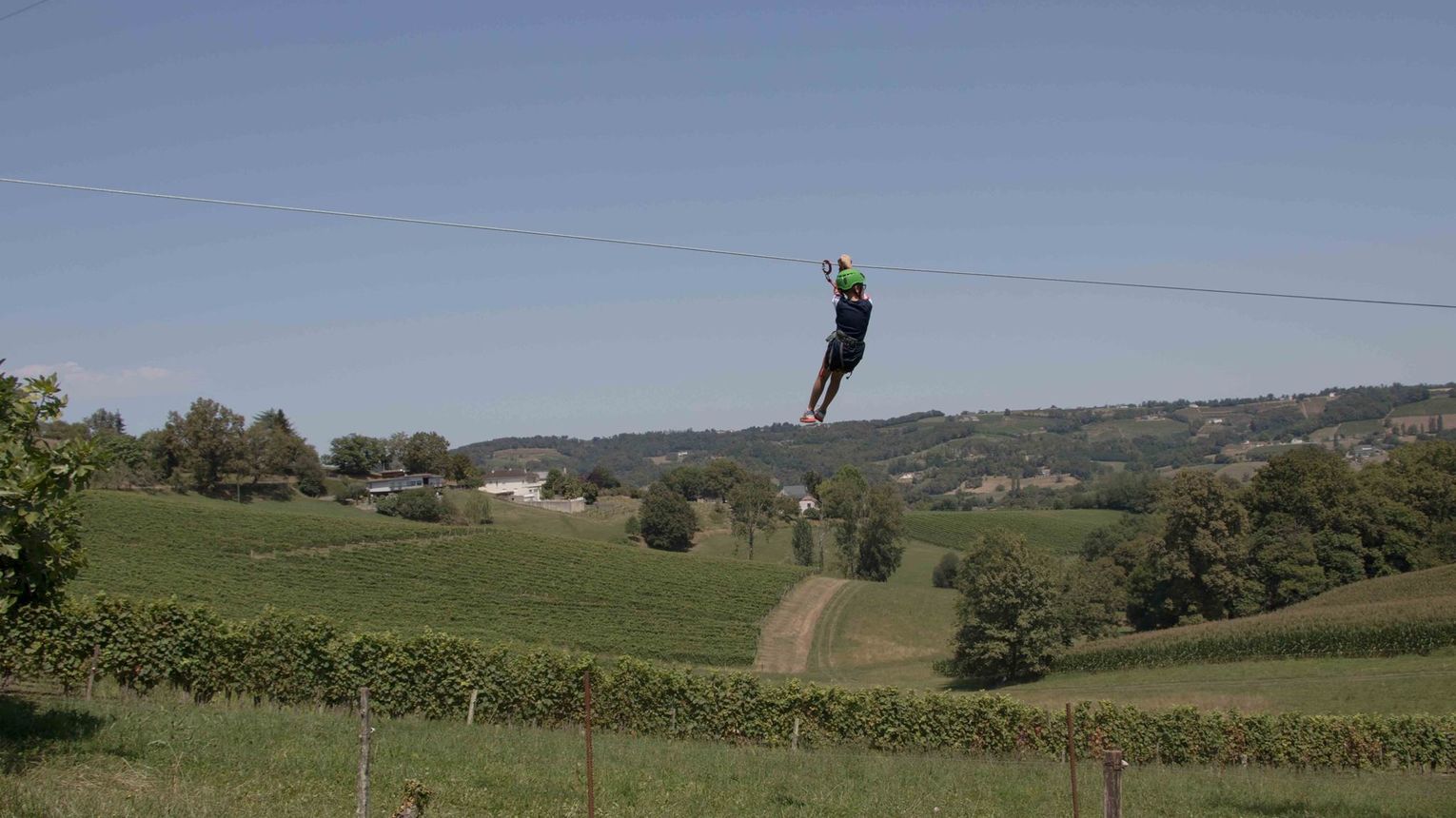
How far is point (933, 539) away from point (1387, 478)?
55898mm

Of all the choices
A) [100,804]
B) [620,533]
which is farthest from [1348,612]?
[620,533]

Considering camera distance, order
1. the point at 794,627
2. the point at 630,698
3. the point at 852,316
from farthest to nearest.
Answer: the point at 794,627, the point at 630,698, the point at 852,316

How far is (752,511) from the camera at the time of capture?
110 metres

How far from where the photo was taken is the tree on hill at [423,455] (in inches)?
4779

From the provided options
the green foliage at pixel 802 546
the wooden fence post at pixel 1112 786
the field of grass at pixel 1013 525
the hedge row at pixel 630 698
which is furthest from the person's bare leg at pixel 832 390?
the field of grass at pixel 1013 525

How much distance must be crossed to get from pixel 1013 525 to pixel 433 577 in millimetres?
76852

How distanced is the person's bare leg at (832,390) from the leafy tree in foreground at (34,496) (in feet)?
32.5

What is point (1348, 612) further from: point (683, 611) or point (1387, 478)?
point (683, 611)

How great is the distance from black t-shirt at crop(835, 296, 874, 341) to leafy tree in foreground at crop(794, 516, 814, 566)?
95369 mm

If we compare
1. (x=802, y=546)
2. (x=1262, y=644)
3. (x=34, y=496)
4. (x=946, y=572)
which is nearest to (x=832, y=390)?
(x=34, y=496)

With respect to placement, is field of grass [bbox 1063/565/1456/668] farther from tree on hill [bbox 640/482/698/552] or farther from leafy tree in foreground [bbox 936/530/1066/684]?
tree on hill [bbox 640/482/698/552]

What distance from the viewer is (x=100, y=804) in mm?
11750

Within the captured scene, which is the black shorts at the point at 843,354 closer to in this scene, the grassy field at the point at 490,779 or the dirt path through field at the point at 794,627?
the grassy field at the point at 490,779

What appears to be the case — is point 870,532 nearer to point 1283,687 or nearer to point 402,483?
point 402,483
